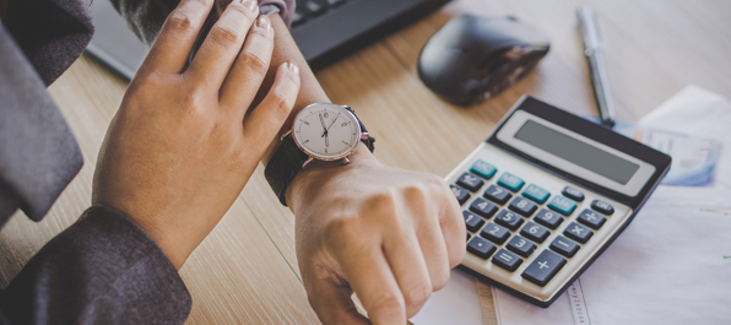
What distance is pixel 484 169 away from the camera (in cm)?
51

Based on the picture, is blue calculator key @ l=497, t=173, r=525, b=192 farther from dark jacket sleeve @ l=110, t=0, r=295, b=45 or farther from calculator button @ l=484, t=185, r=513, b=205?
dark jacket sleeve @ l=110, t=0, r=295, b=45

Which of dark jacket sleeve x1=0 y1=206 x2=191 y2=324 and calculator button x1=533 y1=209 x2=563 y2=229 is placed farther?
calculator button x1=533 y1=209 x2=563 y2=229

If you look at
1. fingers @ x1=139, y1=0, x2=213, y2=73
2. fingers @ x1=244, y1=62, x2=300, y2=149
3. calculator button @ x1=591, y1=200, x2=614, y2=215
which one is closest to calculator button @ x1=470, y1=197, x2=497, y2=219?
calculator button @ x1=591, y1=200, x2=614, y2=215

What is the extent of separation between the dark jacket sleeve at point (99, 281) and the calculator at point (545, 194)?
10.5 inches

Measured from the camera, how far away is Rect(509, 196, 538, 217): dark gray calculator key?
1.56 ft

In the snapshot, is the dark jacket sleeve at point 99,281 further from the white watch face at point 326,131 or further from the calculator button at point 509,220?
the calculator button at point 509,220

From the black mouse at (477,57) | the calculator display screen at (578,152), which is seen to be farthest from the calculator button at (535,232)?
the black mouse at (477,57)

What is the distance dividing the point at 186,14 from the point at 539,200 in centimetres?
40

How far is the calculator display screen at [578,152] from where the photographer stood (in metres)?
0.50

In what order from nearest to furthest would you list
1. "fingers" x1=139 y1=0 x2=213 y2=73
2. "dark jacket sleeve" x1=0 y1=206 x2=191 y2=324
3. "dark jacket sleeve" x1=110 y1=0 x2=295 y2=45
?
"dark jacket sleeve" x1=0 y1=206 x2=191 y2=324 < "fingers" x1=139 y1=0 x2=213 y2=73 < "dark jacket sleeve" x1=110 y1=0 x2=295 y2=45

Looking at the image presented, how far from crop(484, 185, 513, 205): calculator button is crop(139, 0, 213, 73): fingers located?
0.33m

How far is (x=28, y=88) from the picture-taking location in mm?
269

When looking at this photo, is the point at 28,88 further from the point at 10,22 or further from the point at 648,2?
the point at 648,2

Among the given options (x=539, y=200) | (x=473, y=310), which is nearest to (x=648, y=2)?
(x=539, y=200)
